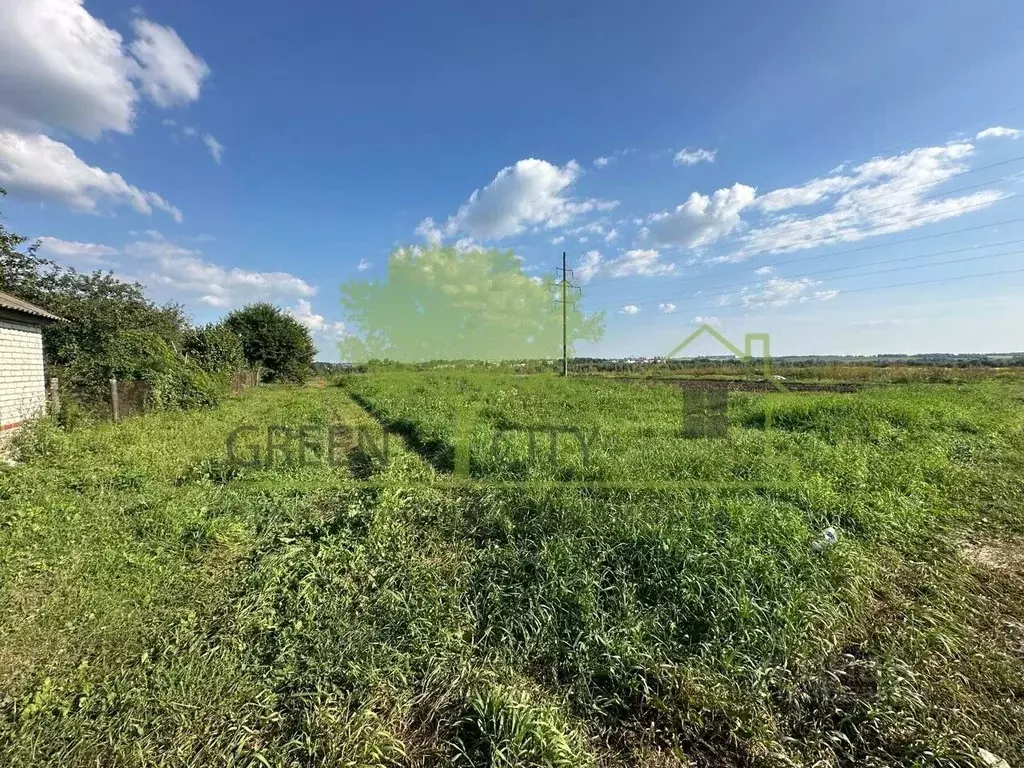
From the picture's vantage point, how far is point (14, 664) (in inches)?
98.0

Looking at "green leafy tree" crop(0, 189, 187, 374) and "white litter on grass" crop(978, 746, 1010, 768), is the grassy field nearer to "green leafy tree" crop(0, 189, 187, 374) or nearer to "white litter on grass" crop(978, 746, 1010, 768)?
"white litter on grass" crop(978, 746, 1010, 768)

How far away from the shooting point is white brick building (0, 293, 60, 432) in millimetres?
8656

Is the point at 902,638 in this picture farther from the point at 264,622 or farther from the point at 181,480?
the point at 181,480

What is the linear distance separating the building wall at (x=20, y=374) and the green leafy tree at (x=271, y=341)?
16874mm

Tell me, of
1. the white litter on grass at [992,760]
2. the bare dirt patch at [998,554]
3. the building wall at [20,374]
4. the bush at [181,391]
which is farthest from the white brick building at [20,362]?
the bare dirt patch at [998,554]

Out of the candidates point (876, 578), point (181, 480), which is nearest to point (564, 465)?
point (876, 578)

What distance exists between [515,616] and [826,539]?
9.33 feet

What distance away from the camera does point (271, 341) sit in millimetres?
27297

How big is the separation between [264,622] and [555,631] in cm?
182

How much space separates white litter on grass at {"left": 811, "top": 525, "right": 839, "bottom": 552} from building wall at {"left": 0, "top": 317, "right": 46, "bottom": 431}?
42.6 ft

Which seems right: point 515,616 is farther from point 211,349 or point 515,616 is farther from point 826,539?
point 211,349

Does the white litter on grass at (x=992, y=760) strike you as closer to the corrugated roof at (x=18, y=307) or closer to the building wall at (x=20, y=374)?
the building wall at (x=20, y=374)

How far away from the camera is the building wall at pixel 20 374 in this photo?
28.4ft

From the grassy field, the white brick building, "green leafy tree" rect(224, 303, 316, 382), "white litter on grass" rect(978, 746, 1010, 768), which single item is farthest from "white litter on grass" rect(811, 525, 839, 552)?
"green leafy tree" rect(224, 303, 316, 382)
